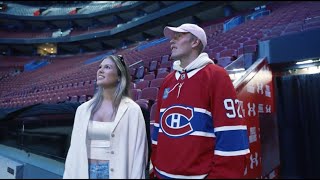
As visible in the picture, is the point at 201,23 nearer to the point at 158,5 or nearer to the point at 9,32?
the point at 158,5

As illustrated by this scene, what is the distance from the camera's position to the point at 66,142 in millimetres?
2152

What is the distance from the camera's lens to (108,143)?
1.50 m

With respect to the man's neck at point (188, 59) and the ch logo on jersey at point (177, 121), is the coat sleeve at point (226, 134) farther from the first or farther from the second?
the man's neck at point (188, 59)

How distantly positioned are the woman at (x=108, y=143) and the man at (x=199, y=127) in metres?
0.12

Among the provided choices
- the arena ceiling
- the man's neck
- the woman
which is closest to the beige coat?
the woman

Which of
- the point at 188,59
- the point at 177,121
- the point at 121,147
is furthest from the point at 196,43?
the point at 121,147

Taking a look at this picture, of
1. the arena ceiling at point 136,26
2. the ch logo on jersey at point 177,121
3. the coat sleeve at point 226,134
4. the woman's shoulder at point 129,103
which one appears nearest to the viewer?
the coat sleeve at point 226,134

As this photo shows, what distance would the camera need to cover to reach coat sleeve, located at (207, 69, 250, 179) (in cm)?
135

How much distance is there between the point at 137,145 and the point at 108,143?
0.15m

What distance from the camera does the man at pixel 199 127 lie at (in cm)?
138

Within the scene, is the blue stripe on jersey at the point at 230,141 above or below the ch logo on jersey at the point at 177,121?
below

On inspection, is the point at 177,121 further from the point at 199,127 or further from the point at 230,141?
→ the point at 230,141

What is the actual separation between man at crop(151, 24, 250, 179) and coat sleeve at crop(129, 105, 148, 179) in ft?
0.26

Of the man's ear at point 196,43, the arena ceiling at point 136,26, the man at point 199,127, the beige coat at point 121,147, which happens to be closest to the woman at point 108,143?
the beige coat at point 121,147
